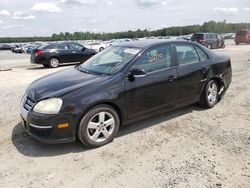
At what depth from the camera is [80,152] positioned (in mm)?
3807

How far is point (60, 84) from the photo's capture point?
4.01 m

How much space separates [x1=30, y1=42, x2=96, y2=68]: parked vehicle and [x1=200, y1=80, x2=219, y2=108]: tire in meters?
10.8

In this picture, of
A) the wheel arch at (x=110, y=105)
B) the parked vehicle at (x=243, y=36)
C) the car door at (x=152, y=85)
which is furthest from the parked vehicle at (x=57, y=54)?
the parked vehicle at (x=243, y=36)

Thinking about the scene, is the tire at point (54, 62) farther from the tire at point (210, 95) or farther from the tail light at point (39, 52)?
the tire at point (210, 95)

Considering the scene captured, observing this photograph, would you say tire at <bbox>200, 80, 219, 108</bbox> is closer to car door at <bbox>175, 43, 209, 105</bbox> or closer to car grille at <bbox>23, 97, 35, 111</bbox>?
car door at <bbox>175, 43, 209, 105</bbox>

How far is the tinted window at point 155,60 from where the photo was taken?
4.35 metres

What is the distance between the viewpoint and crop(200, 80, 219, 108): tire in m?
5.38

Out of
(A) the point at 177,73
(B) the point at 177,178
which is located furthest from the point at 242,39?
(B) the point at 177,178

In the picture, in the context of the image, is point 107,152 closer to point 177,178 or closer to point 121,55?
point 177,178

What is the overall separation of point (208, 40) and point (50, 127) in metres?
22.8

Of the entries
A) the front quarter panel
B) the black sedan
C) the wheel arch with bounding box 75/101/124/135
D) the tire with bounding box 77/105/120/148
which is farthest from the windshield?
the tire with bounding box 77/105/120/148

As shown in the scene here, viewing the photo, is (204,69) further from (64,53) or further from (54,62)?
(64,53)

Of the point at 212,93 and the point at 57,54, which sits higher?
the point at 57,54

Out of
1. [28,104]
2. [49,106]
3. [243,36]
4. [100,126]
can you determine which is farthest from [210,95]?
[243,36]
